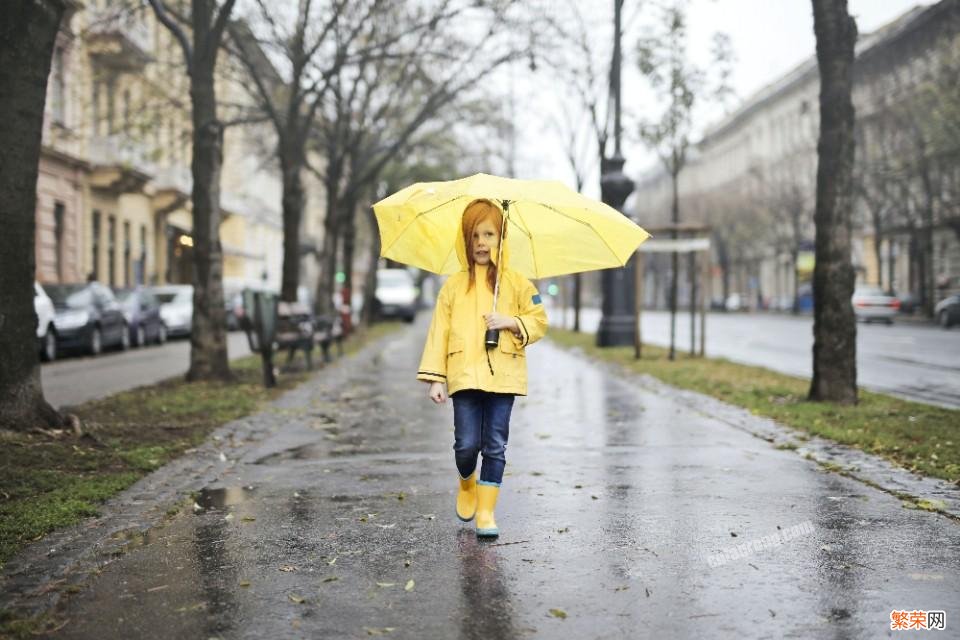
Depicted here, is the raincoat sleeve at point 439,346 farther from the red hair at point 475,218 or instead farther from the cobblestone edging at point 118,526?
the cobblestone edging at point 118,526

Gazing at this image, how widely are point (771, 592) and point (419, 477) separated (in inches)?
131

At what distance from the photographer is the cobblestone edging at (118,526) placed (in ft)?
15.4

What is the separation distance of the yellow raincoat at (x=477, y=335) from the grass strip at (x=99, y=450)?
207 cm

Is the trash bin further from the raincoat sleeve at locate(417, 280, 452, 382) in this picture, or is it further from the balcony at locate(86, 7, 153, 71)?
the raincoat sleeve at locate(417, 280, 452, 382)

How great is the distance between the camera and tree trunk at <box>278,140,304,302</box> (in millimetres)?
22473

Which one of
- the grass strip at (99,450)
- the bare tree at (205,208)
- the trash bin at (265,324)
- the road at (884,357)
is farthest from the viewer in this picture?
the trash bin at (265,324)

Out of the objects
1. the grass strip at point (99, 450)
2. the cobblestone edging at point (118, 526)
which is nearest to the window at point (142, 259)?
the grass strip at point (99, 450)

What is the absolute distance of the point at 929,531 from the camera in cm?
561

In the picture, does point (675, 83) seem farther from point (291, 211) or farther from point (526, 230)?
point (526, 230)

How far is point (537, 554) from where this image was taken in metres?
5.25

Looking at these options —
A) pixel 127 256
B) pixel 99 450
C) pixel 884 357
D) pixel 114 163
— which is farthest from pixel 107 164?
pixel 99 450

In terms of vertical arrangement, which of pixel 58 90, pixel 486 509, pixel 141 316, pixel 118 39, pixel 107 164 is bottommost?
pixel 486 509

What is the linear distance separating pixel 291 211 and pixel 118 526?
17065mm

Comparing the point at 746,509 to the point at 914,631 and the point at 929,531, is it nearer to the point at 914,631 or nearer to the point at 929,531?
the point at 929,531
